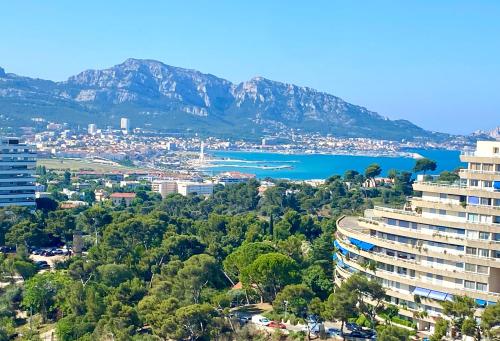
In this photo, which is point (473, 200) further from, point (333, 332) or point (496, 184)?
point (333, 332)

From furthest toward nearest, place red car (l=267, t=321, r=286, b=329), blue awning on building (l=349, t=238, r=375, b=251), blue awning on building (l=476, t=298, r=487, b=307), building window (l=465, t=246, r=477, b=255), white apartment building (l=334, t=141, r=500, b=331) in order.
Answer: blue awning on building (l=349, t=238, r=375, b=251)
red car (l=267, t=321, r=286, b=329)
building window (l=465, t=246, r=477, b=255)
white apartment building (l=334, t=141, r=500, b=331)
blue awning on building (l=476, t=298, r=487, b=307)

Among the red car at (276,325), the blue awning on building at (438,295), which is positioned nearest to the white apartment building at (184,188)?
the red car at (276,325)

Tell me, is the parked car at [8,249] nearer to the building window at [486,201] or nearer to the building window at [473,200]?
the building window at [473,200]

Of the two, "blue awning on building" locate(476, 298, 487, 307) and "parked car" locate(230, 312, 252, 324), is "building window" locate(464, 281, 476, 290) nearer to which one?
"blue awning on building" locate(476, 298, 487, 307)

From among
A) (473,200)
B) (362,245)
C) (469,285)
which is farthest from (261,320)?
(473,200)

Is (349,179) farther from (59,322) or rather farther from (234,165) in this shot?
(234,165)

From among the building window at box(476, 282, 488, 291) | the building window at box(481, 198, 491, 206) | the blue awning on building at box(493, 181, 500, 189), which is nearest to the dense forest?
the building window at box(476, 282, 488, 291)
